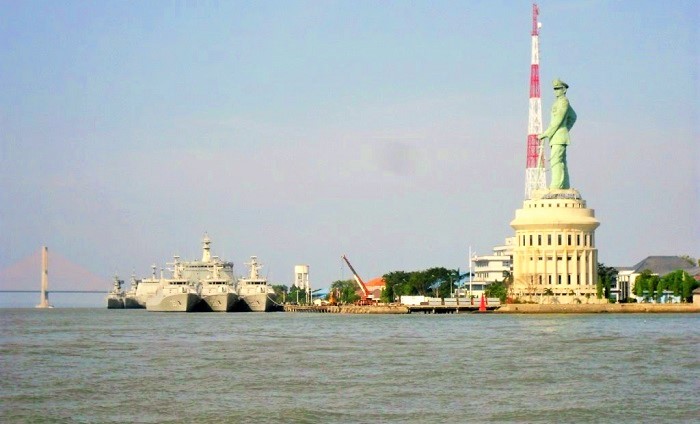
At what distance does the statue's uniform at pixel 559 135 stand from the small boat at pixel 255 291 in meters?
39.4

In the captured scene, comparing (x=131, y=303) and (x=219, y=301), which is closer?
(x=219, y=301)

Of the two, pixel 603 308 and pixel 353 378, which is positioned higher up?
pixel 603 308

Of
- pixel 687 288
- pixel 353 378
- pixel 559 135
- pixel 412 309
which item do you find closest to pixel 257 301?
pixel 412 309

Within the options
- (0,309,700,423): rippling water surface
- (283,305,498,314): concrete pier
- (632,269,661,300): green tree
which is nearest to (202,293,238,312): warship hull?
(283,305,498,314): concrete pier

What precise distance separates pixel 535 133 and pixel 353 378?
98.9 m

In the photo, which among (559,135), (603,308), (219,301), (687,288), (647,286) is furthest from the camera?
(219,301)

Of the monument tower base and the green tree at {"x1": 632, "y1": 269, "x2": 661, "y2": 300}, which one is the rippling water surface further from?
the green tree at {"x1": 632, "y1": 269, "x2": 661, "y2": 300}

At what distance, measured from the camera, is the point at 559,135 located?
13750cm

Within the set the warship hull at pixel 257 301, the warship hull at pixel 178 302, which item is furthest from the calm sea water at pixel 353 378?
the warship hull at pixel 257 301

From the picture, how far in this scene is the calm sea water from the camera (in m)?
35.9

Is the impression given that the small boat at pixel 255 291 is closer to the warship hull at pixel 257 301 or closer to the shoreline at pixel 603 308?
the warship hull at pixel 257 301

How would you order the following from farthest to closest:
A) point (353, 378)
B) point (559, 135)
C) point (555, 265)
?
point (555, 265) < point (559, 135) < point (353, 378)

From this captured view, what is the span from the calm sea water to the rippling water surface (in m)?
0.06

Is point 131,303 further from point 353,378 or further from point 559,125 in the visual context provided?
point 353,378
